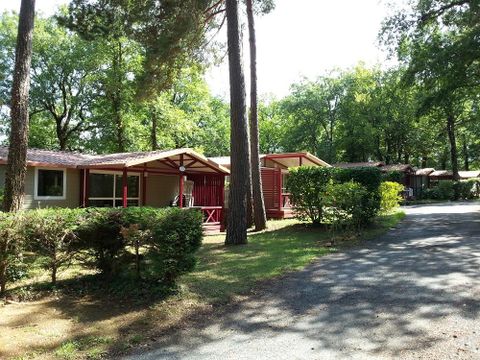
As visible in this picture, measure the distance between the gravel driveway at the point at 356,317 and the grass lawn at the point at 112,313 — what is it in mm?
406

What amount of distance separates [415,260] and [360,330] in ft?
13.7

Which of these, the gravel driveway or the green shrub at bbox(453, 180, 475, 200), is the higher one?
the green shrub at bbox(453, 180, 475, 200)

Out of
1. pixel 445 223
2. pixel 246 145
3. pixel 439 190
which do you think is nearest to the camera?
pixel 246 145

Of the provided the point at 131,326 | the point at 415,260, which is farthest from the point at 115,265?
the point at 415,260

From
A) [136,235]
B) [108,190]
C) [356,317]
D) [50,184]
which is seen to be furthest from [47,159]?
[356,317]

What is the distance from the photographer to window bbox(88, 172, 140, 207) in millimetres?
15810

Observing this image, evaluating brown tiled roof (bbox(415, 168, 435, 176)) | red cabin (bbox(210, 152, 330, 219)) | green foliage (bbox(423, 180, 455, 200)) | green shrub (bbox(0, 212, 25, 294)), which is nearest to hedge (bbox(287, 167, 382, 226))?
red cabin (bbox(210, 152, 330, 219))

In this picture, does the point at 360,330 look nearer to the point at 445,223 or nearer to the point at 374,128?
the point at 445,223

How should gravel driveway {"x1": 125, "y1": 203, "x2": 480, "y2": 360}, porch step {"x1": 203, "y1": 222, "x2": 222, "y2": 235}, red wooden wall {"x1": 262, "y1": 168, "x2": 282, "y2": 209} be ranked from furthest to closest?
1. red wooden wall {"x1": 262, "y1": 168, "x2": 282, "y2": 209}
2. porch step {"x1": 203, "y1": 222, "x2": 222, "y2": 235}
3. gravel driveway {"x1": 125, "y1": 203, "x2": 480, "y2": 360}

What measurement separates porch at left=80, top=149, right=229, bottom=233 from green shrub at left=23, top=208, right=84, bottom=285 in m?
7.19

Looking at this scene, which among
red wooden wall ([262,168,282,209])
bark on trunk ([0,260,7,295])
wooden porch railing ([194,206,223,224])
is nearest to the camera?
bark on trunk ([0,260,7,295])

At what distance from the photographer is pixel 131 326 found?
512 centimetres

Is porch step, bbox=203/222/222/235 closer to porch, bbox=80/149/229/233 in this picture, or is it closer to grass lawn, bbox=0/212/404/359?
porch, bbox=80/149/229/233

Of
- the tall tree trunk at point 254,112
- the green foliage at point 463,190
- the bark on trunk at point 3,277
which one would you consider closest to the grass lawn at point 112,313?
the bark on trunk at point 3,277
